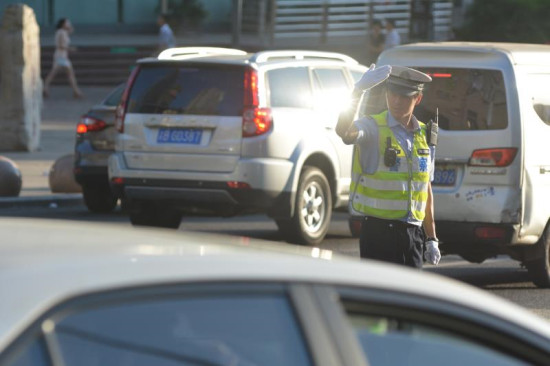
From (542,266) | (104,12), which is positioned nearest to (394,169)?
(542,266)

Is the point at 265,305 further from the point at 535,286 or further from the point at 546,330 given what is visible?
the point at 535,286

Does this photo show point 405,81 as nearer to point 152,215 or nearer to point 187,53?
point 187,53

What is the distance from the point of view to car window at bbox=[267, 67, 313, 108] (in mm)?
12273

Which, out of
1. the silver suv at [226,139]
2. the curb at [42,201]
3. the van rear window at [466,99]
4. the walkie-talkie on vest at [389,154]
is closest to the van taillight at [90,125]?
the curb at [42,201]

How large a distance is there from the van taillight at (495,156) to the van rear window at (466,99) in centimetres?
16

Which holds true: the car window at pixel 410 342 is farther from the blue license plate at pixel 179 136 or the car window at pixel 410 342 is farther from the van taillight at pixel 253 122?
the blue license plate at pixel 179 136

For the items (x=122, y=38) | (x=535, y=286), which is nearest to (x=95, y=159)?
(x=535, y=286)

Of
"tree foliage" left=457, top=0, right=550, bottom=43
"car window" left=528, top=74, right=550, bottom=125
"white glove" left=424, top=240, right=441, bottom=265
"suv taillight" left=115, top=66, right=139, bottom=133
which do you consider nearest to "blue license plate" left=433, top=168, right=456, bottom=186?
"car window" left=528, top=74, right=550, bottom=125

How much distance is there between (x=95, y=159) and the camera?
1446cm

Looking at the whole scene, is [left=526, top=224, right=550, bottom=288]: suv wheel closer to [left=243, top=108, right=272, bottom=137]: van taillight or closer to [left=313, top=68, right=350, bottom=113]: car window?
[left=243, top=108, right=272, bottom=137]: van taillight

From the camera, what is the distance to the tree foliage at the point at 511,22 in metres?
30.6

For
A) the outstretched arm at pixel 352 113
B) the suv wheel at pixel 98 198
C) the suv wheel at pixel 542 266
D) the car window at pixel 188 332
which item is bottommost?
the suv wheel at pixel 98 198

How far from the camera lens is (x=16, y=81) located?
21.1 metres

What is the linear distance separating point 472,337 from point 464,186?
270 inches
